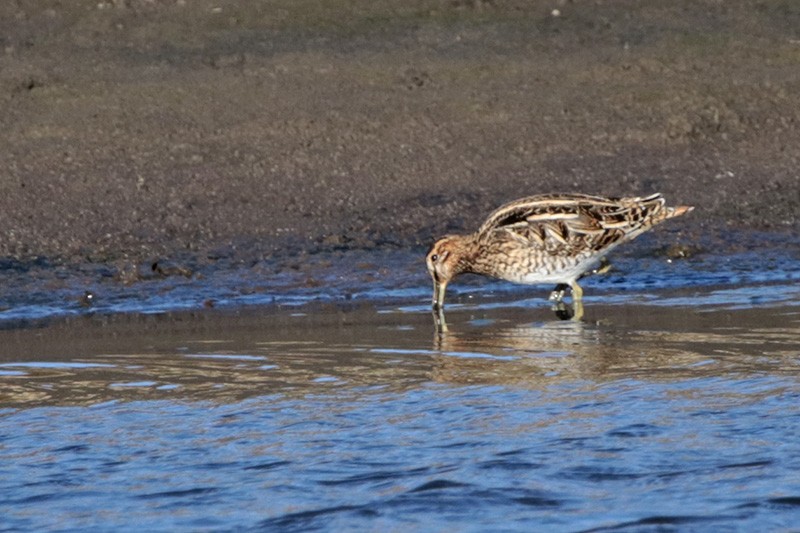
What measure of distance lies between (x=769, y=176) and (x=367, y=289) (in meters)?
3.85

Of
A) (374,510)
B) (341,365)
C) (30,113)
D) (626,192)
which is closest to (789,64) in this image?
(626,192)

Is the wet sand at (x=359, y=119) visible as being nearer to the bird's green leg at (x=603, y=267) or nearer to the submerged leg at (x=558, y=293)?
the bird's green leg at (x=603, y=267)

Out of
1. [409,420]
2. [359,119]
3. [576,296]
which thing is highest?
[359,119]

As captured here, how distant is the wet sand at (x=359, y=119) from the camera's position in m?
11.4

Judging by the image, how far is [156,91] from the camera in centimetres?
1311

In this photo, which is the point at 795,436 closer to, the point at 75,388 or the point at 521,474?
the point at 521,474

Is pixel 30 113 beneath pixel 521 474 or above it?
above

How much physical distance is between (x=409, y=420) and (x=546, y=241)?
10.2 feet

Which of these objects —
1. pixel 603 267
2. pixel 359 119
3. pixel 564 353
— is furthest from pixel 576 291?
pixel 359 119

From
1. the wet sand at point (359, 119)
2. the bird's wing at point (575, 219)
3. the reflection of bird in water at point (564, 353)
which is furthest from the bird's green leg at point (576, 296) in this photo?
the wet sand at point (359, 119)

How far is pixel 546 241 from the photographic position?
932cm

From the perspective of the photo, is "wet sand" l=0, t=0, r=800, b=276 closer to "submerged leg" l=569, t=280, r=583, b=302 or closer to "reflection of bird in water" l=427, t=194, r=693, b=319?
"reflection of bird in water" l=427, t=194, r=693, b=319

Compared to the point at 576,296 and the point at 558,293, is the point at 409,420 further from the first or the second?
the point at 558,293

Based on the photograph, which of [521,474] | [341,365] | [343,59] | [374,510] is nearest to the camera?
[374,510]
